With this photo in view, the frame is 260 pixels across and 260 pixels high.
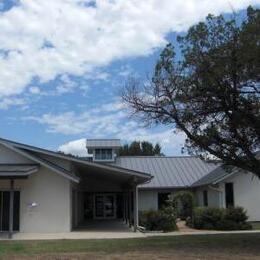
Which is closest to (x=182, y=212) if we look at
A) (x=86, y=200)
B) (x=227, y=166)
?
(x=86, y=200)

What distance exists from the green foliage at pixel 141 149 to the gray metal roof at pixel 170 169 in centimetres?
3564

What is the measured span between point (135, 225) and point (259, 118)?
12.3 meters

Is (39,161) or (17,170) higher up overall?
(39,161)

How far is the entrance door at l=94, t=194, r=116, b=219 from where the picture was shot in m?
48.9

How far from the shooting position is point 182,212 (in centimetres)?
4100

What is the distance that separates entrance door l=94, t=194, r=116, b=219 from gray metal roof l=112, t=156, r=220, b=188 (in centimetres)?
329

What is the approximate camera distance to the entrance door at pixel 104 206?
160 ft

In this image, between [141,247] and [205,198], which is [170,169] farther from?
[141,247]

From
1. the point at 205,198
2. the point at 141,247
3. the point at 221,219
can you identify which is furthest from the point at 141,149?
the point at 141,247

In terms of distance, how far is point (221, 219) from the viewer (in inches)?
1251

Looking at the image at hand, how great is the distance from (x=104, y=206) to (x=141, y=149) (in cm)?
4291

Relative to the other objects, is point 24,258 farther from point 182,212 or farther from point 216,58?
point 182,212

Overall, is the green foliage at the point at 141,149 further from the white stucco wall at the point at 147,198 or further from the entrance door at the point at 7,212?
the entrance door at the point at 7,212

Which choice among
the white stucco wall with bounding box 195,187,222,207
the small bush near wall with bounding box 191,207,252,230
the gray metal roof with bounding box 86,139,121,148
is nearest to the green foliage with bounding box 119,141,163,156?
the gray metal roof with bounding box 86,139,121,148
